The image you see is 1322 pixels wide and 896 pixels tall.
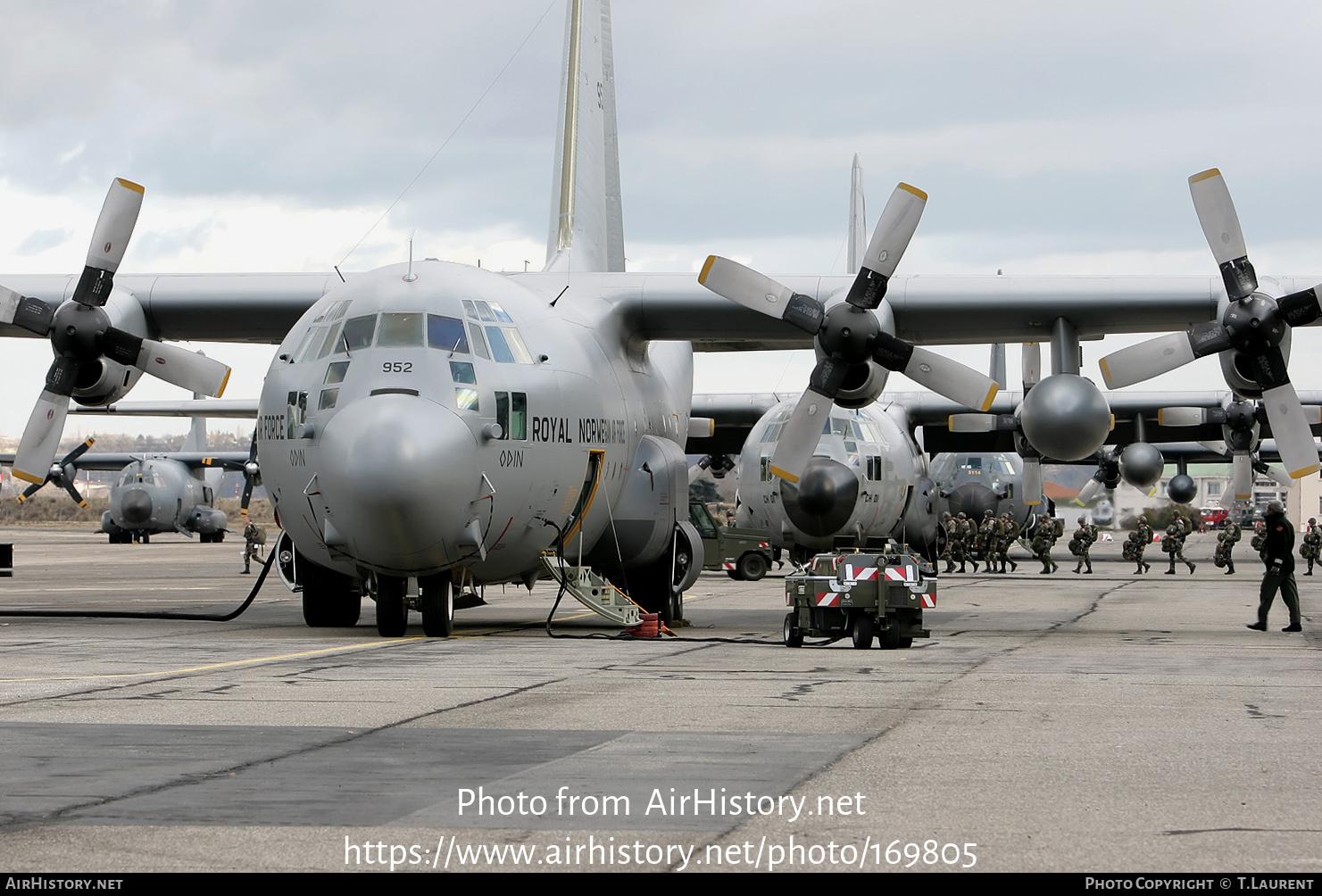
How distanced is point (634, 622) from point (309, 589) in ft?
12.3

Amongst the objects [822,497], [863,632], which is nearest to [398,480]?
[863,632]

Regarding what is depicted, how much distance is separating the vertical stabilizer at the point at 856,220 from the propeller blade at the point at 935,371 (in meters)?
20.9

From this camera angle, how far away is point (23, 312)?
55.4 feet

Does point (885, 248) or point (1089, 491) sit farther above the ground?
point (885, 248)

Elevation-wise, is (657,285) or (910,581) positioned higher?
(657,285)

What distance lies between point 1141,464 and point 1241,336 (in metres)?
26.3

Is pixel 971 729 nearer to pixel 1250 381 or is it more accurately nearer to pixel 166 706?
pixel 166 706

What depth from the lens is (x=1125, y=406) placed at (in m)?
35.7

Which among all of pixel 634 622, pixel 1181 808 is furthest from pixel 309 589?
pixel 1181 808

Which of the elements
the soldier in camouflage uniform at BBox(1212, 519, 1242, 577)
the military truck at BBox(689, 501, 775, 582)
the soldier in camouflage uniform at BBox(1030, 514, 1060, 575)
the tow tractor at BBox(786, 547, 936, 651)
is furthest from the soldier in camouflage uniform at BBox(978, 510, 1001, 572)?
the tow tractor at BBox(786, 547, 936, 651)

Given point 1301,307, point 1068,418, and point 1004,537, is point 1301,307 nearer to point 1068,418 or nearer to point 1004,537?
point 1068,418

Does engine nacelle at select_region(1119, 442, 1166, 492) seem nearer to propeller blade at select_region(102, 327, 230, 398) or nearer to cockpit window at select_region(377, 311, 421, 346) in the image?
propeller blade at select_region(102, 327, 230, 398)

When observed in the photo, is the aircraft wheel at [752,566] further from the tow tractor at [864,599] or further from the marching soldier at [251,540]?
the tow tractor at [864,599]

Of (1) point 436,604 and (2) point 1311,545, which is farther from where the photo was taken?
(2) point 1311,545
